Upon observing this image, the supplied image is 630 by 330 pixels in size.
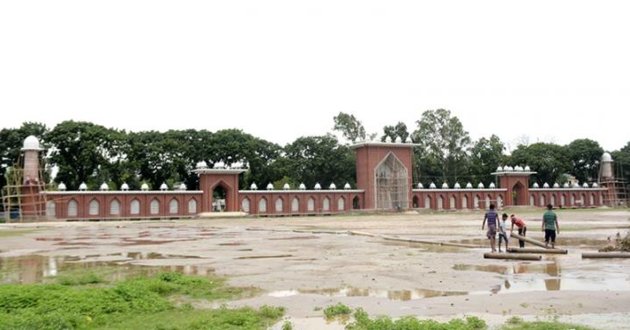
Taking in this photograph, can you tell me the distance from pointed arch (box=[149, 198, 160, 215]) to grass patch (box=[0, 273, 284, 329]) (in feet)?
175

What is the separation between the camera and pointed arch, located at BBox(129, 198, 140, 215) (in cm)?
6136

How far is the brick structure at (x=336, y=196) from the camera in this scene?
59.8m

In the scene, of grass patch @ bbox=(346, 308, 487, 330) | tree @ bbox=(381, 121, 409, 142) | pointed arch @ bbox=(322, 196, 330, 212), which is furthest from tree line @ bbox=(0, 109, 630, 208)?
grass patch @ bbox=(346, 308, 487, 330)

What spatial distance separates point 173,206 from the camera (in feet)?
208

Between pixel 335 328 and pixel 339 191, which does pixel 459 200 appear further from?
pixel 335 328

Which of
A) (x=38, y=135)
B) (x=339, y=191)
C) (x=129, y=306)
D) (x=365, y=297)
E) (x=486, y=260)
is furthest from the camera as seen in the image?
(x=339, y=191)

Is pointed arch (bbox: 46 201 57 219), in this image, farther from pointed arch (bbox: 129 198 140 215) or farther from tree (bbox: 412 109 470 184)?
tree (bbox: 412 109 470 184)

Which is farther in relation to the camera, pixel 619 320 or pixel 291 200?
pixel 291 200

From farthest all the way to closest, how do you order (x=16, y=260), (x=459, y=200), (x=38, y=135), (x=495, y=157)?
(x=495, y=157) → (x=459, y=200) → (x=38, y=135) → (x=16, y=260)

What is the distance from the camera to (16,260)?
696 inches

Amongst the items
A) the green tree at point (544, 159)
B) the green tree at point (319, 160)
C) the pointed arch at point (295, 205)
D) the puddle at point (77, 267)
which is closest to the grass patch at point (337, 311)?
the puddle at point (77, 267)

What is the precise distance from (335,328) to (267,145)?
7140 cm

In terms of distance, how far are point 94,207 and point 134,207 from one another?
4.09 metres

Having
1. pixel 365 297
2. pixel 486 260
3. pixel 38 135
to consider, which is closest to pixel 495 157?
pixel 38 135
